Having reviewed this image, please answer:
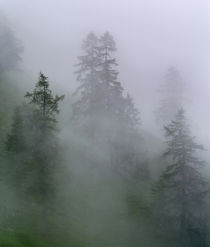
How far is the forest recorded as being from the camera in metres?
28.3

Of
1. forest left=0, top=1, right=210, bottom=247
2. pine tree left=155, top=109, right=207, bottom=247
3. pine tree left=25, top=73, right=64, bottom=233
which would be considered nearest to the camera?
pine tree left=25, top=73, right=64, bottom=233

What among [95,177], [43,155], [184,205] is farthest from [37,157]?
[95,177]

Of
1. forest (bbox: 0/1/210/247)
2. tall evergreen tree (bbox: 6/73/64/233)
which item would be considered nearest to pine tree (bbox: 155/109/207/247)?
forest (bbox: 0/1/210/247)

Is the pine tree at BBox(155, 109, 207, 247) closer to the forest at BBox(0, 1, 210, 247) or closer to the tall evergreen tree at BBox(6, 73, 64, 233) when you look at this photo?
the forest at BBox(0, 1, 210, 247)

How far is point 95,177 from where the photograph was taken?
42.6m

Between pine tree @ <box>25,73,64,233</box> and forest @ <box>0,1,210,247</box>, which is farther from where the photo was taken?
forest @ <box>0,1,210,247</box>

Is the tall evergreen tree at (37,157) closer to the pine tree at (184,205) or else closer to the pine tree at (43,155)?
the pine tree at (43,155)

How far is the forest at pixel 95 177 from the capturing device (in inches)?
1113

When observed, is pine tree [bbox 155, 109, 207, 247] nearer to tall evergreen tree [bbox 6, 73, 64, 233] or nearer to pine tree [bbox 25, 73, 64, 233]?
pine tree [bbox 25, 73, 64, 233]

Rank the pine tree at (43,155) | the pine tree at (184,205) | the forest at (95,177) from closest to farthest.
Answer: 1. the pine tree at (43,155)
2. the forest at (95,177)
3. the pine tree at (184,205)

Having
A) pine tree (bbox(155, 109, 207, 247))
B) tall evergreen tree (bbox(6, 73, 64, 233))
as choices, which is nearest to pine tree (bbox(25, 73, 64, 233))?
tall evergreen tree (bbox(6, 73, 64, 233))

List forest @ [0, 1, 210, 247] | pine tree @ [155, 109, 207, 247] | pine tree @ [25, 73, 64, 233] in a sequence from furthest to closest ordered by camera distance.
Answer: pine tree @ [155, 109, 207, 247] < forest @ [0, 1, 210, 247] < pine tree @ [25, 73, 64, 233]

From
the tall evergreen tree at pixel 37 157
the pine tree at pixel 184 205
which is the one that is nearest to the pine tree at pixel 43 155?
the tall evergreen tree at pixel 37 157

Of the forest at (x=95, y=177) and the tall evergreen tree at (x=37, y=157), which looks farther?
the forest at (x=95, y=177)
